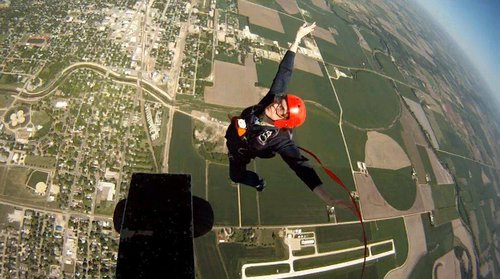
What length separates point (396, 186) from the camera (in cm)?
3816

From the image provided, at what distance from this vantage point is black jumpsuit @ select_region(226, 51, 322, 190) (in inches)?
295

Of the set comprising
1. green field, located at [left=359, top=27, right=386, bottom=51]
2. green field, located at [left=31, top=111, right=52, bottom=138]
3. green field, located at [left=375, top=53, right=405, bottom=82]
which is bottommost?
green field, located at [left=31, top=111, right=52, bottom=138]

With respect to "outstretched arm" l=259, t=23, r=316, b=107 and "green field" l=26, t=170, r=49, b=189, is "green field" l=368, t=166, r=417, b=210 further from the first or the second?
"green field" l=26, t=170, r=49, b=189

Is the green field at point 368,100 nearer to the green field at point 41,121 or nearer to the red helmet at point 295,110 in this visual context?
the green field at point 41,121

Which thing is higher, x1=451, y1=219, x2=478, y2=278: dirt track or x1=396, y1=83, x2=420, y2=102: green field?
x1=396, y1=83, x2=420, y2=102: green field

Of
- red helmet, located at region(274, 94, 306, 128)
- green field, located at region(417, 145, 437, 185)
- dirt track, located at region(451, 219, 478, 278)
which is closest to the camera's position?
red helmet, located at region(274, 94, 306, 128)

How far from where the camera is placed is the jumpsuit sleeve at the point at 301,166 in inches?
282

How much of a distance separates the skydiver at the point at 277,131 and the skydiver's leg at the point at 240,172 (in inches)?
1.3

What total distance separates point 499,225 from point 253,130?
60232 millimetres

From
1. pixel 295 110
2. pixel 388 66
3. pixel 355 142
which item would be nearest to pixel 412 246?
pixel 355 142

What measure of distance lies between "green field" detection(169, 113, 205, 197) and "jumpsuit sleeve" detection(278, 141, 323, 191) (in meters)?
21.6

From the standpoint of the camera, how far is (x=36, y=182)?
27859 mm

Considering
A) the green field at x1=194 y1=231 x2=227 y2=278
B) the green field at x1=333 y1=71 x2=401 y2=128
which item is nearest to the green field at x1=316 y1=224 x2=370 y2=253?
the green field at x1=194 y1=231 x2=227 y2=278

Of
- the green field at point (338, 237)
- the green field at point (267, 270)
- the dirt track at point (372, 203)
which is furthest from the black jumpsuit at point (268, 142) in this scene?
the dirt track at point (372, 203)
